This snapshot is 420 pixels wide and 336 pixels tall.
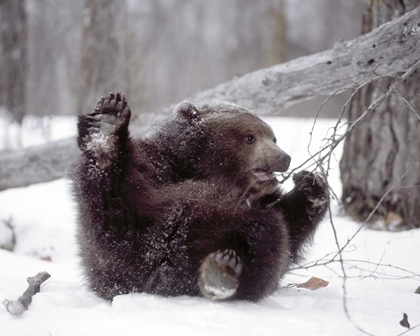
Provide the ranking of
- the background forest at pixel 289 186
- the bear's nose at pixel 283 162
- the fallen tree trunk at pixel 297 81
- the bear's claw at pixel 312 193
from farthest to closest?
the fallen tree trunk at pixel 297 81, the bear's claw at pixel 312 193, the bear's nose at pixel 283 162, the background forest at pixel 289 186

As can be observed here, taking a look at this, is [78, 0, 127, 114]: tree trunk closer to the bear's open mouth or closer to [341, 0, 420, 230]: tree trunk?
[341, 0, 420, 230]: tree trunk

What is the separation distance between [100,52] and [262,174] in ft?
16.3

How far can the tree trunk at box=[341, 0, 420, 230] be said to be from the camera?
4.54m

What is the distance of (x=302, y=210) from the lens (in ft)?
10.9

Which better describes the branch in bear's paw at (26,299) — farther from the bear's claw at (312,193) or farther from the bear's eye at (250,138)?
the bear's claw at (312,193)

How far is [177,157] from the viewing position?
3012 mm

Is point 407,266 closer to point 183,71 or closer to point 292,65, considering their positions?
point 292,65

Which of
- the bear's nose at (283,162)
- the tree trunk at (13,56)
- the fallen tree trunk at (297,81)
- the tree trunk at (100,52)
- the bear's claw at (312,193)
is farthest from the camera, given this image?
the tree trunk at (13,56)

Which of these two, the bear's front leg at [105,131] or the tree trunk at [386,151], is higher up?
the bear's front leg at [105,131]

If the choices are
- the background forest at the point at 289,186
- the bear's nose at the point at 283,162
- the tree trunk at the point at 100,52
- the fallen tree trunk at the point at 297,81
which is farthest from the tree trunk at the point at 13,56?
the bear's nose at the point at 283,162

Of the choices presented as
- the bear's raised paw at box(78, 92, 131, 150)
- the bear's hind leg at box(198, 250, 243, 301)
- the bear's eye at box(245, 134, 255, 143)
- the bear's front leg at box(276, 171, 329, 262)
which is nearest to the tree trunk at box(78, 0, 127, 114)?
the bear's eye at box(245, 134, 255, 143)

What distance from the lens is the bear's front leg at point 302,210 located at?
3.28 meters

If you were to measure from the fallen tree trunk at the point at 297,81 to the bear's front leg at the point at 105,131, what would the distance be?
473 mm

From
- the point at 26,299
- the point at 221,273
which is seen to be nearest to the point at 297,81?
the point at 221,273
